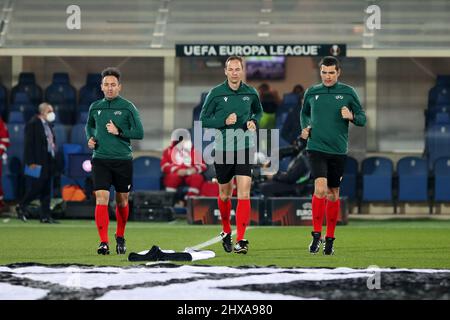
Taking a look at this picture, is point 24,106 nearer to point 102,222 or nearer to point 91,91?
point 91,91

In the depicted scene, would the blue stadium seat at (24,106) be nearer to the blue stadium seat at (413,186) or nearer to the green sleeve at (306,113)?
the blue stadium seat at (413,186)

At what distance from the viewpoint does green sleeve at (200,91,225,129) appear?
40.2ft

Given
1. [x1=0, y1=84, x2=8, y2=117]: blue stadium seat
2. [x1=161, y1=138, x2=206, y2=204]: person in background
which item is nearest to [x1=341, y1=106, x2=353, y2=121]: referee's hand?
[x1=161, y1=138, x2=206, y2=204]: person in background

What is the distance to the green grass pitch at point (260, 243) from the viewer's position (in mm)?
11312

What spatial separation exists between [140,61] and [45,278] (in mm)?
16386

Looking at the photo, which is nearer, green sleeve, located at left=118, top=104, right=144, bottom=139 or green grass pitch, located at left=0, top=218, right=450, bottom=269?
green grass pitch, located at left=0, top=218, right=450, bottom=269

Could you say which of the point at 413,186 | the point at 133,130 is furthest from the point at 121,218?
the point at 413,186

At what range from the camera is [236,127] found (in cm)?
1228

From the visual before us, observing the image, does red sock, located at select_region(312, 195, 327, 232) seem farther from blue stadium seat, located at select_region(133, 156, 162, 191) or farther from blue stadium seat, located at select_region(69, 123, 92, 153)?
blue stadium seat, located at select_region(69, 123, 92, 153)

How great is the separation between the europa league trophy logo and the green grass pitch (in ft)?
11.2

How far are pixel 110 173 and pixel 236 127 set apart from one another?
142 centimetres
